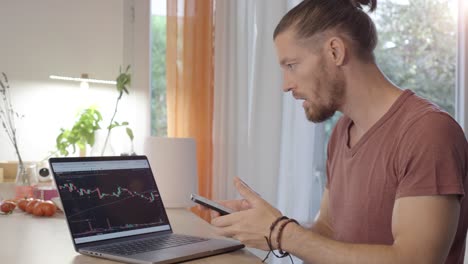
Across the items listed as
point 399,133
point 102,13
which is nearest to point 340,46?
point 399,133

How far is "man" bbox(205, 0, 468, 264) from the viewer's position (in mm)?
1113

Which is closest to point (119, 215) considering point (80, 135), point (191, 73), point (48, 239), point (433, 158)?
point (48, 239)

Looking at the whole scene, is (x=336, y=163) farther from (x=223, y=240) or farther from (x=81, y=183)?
(x=81, y=183)

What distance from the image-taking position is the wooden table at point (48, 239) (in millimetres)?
1267

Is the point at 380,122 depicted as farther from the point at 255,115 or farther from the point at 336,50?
the point at 255,115

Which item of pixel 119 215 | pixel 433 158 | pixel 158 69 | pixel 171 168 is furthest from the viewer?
pixel 158 69

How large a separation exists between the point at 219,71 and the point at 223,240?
5.05ft

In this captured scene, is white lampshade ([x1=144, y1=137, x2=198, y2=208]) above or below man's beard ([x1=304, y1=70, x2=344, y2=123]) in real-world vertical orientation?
below

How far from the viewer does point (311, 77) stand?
1365mm

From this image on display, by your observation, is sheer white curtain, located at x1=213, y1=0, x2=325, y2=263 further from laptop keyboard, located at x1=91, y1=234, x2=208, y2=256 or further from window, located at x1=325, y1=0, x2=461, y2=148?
laptop keyboard, located at x1=91, y1=234, x2=208, y2=256

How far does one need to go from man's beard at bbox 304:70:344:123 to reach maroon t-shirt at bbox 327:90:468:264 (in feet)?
0.33

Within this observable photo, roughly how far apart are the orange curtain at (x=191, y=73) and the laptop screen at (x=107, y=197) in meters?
1.23

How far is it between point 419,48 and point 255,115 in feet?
3.14

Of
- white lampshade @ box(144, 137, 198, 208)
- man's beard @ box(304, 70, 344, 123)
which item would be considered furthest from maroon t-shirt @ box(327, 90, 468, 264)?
white lampshade @ box(144, 137, 198, 208)
